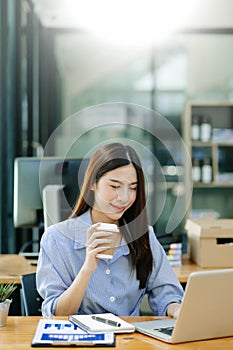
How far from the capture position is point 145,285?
2.42 m

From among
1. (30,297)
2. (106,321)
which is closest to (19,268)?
(30,297)

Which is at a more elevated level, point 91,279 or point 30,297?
point 91,279

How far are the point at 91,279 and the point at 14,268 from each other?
1046 millimetres

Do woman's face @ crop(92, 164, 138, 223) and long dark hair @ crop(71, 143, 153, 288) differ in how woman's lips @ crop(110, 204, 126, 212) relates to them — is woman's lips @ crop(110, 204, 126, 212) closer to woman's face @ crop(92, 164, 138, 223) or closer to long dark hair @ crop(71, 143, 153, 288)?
woman's face @ crop(92, 164, 138, 223)

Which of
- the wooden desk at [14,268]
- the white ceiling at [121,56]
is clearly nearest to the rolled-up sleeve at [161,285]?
the wooden desk at [14,268]

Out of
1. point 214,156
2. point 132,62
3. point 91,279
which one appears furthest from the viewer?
point 132,62

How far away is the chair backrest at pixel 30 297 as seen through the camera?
8.39ft

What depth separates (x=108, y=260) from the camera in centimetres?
236

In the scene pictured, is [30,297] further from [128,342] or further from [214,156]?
[214,156]

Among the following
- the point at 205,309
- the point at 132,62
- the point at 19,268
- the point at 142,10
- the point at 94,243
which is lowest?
the point at 19,268

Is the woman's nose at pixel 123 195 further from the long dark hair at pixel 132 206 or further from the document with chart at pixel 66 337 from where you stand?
the document with chart at pixel 66 337

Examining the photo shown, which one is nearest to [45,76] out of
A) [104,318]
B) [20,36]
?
→ [20,36]

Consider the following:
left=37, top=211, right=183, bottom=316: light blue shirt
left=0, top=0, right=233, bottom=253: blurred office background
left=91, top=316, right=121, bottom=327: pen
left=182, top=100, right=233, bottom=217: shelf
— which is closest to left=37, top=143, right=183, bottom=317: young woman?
left=37, top=211, right=183, bottom=316: light blue shirt

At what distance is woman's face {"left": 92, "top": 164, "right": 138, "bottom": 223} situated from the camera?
87.0 inches
